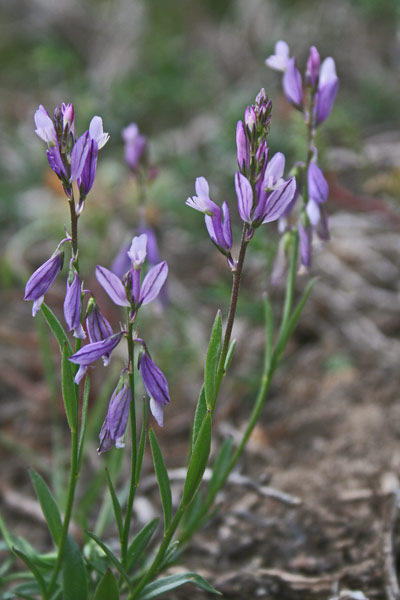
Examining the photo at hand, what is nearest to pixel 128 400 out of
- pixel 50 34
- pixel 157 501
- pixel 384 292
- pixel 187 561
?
pixel 187 561

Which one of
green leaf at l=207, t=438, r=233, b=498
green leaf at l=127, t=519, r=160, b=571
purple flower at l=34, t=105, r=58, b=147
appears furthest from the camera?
green leaf at l=207, t=438, r=233, b=498

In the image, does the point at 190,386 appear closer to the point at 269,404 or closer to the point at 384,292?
the point at 269,404

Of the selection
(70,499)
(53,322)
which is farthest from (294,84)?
(70,499)

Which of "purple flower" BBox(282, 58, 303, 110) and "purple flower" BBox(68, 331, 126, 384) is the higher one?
"purple flower" BBox(282, 58, 303, 110)

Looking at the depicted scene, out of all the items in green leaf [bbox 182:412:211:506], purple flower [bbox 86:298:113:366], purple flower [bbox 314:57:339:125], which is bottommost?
green leaf [bbox 182:412:211:506]

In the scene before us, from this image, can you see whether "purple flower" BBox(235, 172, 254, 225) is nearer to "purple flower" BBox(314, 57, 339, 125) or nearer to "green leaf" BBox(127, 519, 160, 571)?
"purple flower" BBox(314, 57, 339, 125)

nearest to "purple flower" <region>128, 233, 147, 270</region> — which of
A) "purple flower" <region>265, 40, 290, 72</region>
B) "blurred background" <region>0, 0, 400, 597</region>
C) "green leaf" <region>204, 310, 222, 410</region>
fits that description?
"green leaf" <region>204, 310, 222, 410</region>

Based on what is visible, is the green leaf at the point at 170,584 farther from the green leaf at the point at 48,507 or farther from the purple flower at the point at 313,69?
the purple flower at the point at 313,69
